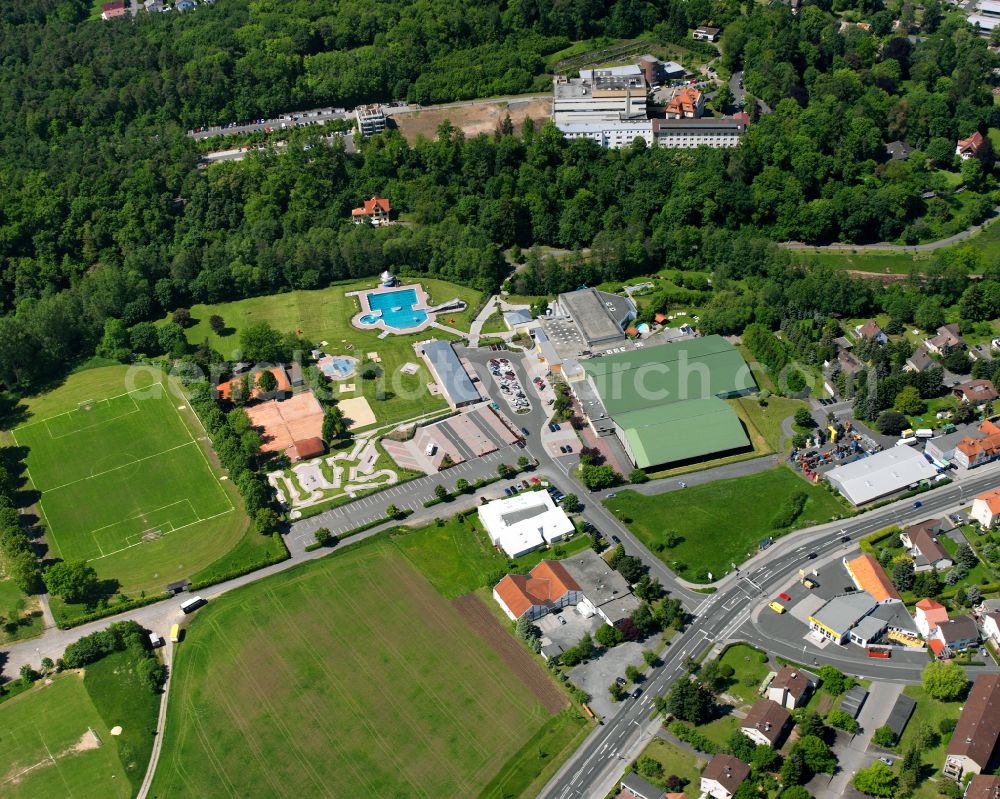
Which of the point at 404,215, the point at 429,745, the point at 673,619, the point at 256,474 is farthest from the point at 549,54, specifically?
the point at 429,745

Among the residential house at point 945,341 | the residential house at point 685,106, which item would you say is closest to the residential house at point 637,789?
the residential house at point 945,341

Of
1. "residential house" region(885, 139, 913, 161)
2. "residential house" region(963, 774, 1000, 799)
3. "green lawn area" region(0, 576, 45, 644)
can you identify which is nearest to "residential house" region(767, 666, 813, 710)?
"residential house" region(963, 774, 1000, 799)

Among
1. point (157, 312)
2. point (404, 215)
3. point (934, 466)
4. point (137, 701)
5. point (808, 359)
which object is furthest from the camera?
point (404, 215)

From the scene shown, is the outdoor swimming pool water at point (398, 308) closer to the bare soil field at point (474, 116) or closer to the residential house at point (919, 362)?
the bare soil field at point (474, 116)

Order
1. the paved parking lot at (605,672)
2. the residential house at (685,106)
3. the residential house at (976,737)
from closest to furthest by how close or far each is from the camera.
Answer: the residential house at (976,737), the paved parking lot at (605,672), the residential house at (685,106)

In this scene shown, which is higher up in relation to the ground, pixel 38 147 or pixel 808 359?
pixel 38 147

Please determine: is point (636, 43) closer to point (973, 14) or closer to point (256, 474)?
point (973, 14)

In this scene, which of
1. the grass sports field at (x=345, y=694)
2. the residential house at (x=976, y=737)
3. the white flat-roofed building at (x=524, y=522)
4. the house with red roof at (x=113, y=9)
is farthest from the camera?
the house with red roof at (x=113, y=9)
